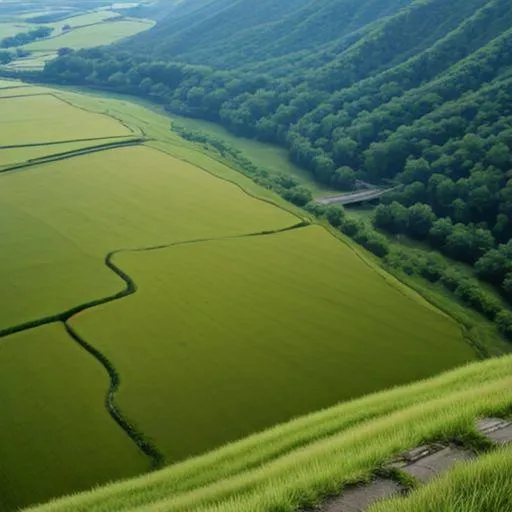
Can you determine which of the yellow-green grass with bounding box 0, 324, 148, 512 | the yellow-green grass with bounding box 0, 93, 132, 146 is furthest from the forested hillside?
the yellow-green grass with bounding box 0, 324, 148, 512

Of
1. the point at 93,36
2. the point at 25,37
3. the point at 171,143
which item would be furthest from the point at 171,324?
the point at 25,37

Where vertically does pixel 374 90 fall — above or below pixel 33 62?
below

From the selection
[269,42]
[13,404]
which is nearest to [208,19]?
[269,42]

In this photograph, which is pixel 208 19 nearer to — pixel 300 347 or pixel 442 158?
pixel 442 158

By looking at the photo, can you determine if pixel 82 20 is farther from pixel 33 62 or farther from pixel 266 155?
pixel 266 155

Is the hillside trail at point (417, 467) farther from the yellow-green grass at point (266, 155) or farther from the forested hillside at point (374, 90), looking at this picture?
the yellow-green grass at point (266, 155)
